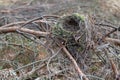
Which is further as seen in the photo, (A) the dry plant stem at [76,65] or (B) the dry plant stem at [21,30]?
(B) the dry plant stem at [21,30]

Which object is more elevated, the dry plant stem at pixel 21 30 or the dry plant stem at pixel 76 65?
the dry plant stem at pixel 21 30

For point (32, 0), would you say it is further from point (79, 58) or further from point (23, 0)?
point (79, 58)

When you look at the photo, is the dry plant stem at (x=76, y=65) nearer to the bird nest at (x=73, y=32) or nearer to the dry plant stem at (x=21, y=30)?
the bird nest at (x=73, y=32)

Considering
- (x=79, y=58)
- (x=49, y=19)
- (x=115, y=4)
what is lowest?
(x=115, y=4)

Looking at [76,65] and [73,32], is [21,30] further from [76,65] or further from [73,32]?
[76,65]

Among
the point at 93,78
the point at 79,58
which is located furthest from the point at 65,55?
the point at 93,78

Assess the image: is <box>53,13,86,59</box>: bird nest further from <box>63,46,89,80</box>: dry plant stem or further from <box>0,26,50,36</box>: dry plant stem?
<box>0,26,50,36</box>: dry plant stem

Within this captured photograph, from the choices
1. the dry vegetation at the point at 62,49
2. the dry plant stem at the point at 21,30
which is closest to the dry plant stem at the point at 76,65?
the dry vegetation at the point at 62,49

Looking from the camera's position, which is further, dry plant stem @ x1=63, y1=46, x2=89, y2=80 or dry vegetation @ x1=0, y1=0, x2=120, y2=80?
dry vegetation @ x1=0, y1=0, x2=120, y2=80

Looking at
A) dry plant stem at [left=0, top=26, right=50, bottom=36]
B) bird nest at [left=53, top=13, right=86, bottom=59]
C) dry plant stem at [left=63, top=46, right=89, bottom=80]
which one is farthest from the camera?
dry plant stem at [left=0, top=26, right=50, bottom=36]

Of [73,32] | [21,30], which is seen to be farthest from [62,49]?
[21,30]

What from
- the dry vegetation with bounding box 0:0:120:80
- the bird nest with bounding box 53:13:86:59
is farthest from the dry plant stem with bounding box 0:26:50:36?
the bird nest with bounding box 53:13:86:59
